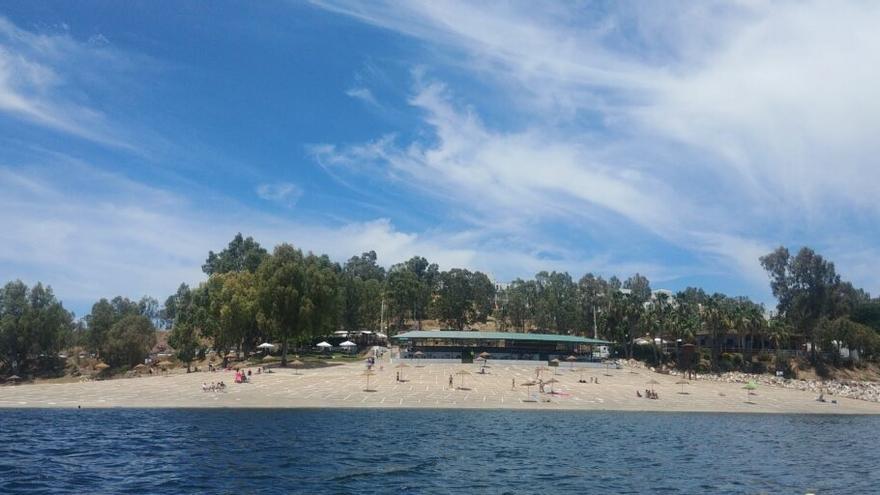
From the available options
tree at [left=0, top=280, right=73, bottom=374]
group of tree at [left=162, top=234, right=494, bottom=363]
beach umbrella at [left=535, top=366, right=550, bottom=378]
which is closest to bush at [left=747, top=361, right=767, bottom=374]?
beach umbrella at [left=535, top=366, right=550, bottom=378]

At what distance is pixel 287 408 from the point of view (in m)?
56.6

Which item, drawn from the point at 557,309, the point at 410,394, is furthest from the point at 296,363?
the point at 557,309

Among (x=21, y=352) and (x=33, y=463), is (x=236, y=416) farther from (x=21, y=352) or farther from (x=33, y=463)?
(x=21, y=352)

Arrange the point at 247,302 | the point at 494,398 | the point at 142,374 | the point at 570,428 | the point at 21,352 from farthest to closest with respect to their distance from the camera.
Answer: the point at 21,352 → the point at 247,302 → the point at 142,374 → the point at 494,398 → the point at 570,428

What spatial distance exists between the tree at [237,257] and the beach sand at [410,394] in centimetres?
5237

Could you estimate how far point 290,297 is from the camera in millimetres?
86875

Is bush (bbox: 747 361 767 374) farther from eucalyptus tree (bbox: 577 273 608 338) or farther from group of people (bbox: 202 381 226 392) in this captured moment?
group of people (bbox: 202 381 226 392)

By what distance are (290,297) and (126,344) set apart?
30.3 meters

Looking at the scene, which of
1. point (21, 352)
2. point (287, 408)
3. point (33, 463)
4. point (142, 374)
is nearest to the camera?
point (33, 463)

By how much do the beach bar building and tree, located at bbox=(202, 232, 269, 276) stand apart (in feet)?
137

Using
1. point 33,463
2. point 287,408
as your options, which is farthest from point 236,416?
point 33,463

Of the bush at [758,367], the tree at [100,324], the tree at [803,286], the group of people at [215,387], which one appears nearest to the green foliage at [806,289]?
the tree at [803,286]

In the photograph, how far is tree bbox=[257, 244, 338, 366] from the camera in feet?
285

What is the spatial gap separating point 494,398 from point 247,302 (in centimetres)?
4207
